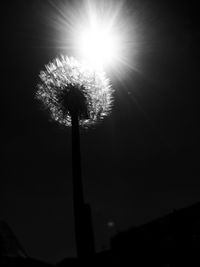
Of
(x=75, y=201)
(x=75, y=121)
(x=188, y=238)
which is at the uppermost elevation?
(x=75, y=121)

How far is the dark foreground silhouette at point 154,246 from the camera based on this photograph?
19828 mm

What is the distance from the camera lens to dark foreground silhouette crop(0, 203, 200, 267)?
19.8 m

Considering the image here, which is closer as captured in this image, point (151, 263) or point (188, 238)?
point (188, 238)

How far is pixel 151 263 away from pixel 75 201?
11.8 m

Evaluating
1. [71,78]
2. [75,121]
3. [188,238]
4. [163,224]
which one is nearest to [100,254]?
[163,224]

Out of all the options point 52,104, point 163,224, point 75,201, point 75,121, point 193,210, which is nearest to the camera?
point 75,201

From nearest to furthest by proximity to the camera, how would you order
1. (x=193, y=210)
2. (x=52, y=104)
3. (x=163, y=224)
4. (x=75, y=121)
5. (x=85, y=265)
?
1. (x=85, y=265)
2. (x=75, y=121)
3. (x=52, y=104)
4. (x=193, y=210)
5. (x=163, y=224)

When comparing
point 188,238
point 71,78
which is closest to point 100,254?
point 188,238

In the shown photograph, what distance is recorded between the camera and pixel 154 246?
22062mm

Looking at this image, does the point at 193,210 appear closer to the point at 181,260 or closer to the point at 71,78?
the point at 181,260

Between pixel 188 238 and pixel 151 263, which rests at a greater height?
pixel 188 238

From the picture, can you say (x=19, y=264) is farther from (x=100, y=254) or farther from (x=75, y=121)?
(x=75, y=121)

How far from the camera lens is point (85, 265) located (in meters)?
12.3

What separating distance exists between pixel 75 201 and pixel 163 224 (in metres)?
10.6
